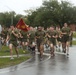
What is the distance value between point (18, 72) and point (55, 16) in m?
60.8

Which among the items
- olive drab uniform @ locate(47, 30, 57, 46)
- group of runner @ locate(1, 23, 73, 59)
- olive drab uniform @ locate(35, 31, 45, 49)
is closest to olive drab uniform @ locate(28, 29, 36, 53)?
group of runner @ locate(1, 23, 73, 59)

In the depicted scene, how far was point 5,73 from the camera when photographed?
1297 cm

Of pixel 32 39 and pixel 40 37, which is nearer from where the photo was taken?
pixel 40 37

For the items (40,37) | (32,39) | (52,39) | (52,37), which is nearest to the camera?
(40,37)

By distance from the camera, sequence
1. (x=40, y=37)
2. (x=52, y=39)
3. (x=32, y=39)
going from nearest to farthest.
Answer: (x=40, y=37) → (x=52, y=39) → (x=32, y=39)

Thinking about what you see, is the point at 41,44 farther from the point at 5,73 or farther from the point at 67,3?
the point at 67,3

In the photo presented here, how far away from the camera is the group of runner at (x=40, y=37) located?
61.5ft

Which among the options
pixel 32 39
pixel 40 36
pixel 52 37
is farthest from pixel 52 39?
pixel 32 39

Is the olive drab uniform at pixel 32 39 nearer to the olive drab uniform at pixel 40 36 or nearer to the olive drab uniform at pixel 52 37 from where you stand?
the olive drab uniform at pixel 52 37

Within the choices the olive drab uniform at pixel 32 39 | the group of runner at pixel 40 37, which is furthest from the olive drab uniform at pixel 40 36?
the olive drab uniform at pixel 32 39

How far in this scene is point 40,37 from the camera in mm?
19656

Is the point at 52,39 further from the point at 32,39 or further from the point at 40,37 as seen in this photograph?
the point at 32,39

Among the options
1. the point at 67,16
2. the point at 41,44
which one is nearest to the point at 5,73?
the point at 41,44

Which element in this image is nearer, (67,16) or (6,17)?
(67,16)
